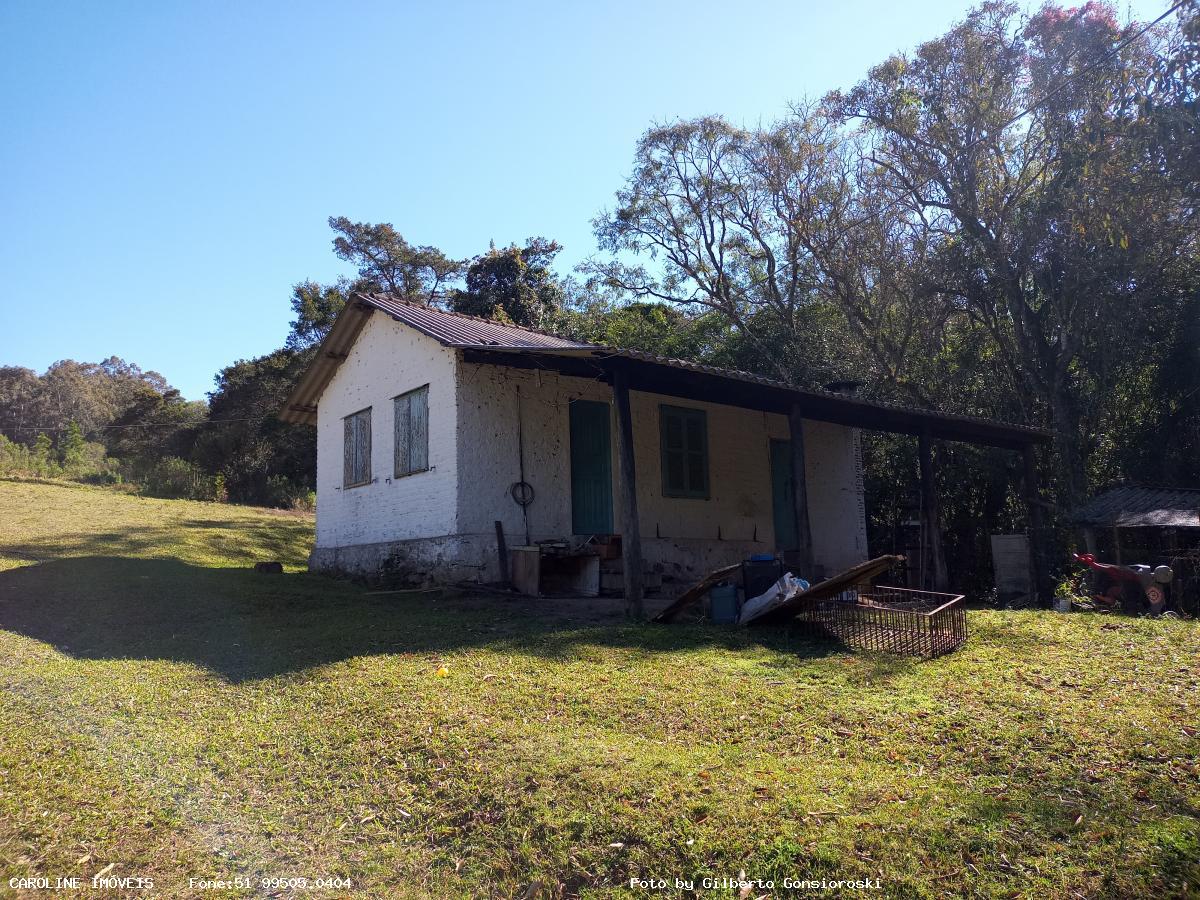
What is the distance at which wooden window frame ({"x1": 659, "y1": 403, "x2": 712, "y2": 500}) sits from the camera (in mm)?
13438

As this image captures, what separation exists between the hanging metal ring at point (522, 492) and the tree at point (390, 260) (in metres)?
22.4

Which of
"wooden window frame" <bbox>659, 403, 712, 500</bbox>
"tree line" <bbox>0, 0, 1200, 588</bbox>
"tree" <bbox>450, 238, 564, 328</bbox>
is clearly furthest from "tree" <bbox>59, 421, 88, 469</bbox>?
"wooden window frame" <bbox>659, 403, 712, 500</bbox>

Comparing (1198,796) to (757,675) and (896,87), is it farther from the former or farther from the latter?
(896,87)

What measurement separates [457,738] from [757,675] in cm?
253

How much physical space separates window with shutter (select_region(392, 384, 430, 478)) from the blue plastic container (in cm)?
478

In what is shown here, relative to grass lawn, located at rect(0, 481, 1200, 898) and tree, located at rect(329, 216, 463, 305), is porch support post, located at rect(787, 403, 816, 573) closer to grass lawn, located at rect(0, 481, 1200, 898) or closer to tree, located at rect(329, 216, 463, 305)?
grass lawn, located at rect(0, 481, 1200, 898)

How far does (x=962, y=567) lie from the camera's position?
59.9 ft

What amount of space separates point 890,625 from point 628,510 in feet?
11.3

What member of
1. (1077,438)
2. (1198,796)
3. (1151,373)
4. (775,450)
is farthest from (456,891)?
(1151,373)

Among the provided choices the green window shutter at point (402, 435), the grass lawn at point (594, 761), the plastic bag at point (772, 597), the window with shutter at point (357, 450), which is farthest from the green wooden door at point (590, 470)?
the grass lawn at point (594, 761)

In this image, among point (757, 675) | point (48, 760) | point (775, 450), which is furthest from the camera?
point (775, 450)

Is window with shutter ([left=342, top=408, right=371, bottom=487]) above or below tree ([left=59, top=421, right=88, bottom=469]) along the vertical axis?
below

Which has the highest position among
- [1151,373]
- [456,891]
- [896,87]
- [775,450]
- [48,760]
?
[896,87]

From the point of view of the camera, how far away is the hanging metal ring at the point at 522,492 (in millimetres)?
11766
